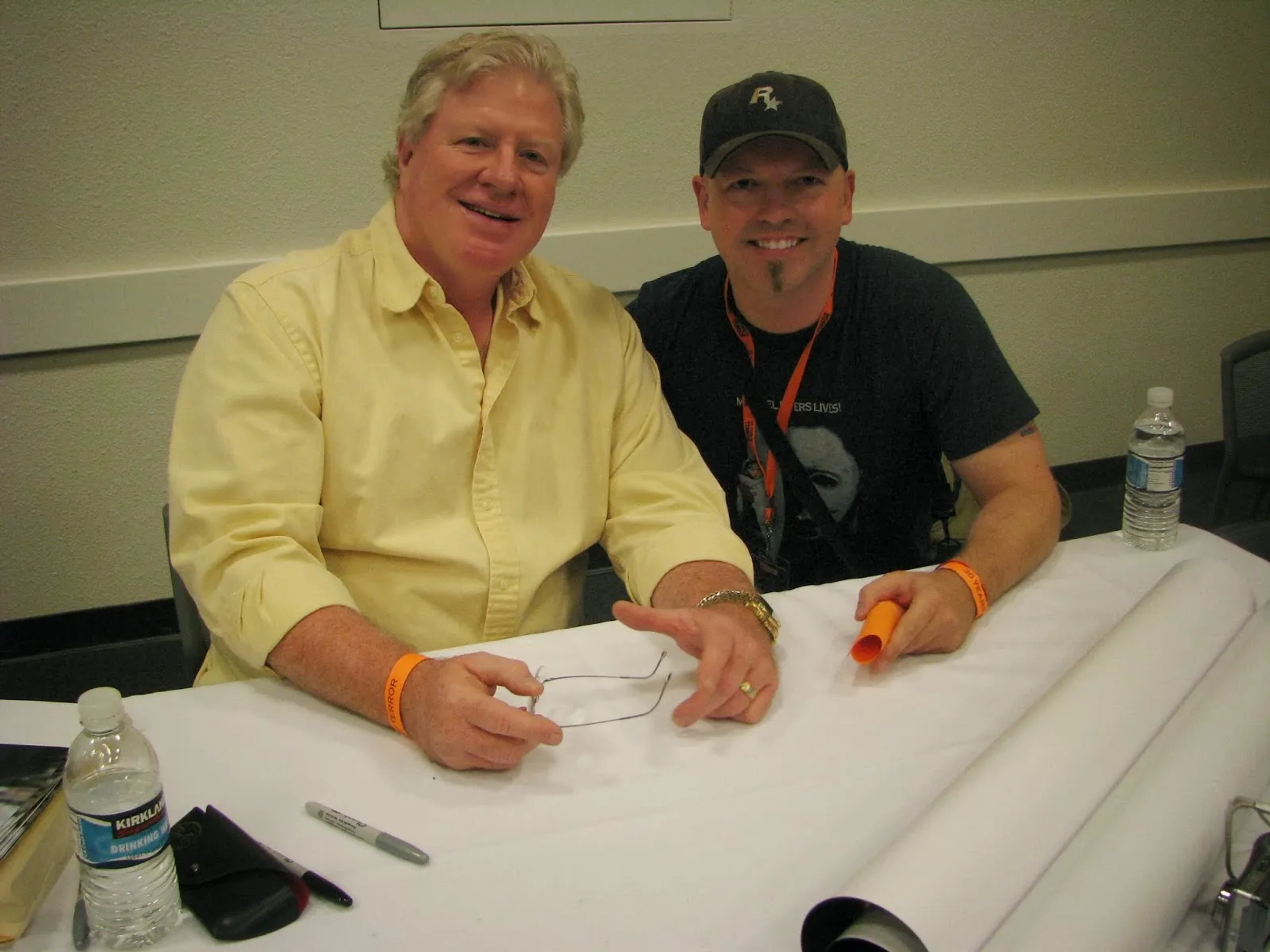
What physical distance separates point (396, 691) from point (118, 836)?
34 cm

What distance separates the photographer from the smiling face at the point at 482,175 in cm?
137

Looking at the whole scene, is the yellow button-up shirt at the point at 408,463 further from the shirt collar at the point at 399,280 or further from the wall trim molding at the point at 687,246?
the wall trim molding at the point at 687,246

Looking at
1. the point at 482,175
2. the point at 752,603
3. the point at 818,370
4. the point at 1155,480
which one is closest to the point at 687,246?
the point at 818,370

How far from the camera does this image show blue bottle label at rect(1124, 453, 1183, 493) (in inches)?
57.2

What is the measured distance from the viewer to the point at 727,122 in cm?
163

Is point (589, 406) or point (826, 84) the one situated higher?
point (826, 84)

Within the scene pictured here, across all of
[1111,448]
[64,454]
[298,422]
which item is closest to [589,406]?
[298,422]

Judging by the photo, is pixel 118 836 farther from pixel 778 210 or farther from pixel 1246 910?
pixel 778 210

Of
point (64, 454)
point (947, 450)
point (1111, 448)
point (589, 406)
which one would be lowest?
point (1111, 448)

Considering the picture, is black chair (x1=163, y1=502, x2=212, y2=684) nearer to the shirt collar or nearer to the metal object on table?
the shirt collar

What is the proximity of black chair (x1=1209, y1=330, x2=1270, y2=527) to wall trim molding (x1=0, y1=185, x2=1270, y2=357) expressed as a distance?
3.72 ft

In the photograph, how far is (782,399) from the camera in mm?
1757

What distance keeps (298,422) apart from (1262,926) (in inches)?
44.4

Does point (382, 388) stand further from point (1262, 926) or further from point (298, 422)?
point (1262, 926)
